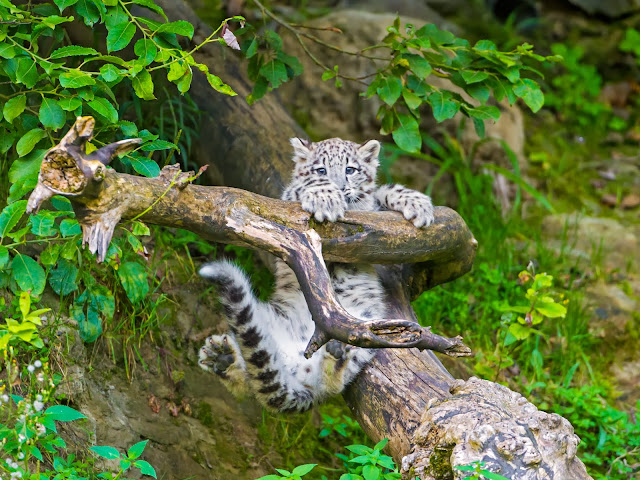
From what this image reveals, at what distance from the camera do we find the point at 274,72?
15.0ft

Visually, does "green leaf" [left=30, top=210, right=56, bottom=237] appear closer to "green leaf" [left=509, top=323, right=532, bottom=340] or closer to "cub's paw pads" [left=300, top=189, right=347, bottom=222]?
"cub's paw pads" [left=300, top=189, right=347, bottom=222]

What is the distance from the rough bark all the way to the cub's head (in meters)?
0.34

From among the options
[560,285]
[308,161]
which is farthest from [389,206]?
[560,285]

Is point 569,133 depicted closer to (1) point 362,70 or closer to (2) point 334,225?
(1) point 362,70

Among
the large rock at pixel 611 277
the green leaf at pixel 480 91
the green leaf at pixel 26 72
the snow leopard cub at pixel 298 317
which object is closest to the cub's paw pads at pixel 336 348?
the snow leopard cub at pixel 298 317

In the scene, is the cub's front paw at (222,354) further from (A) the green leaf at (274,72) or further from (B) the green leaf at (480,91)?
(B) the green leaf at (480,91)

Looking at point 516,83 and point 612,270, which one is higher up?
point 516,83

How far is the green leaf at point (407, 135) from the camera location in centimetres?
422

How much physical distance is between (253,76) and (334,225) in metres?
1.59

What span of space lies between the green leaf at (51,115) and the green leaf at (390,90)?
1.77m

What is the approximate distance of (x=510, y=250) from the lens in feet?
19.6

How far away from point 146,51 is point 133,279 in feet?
4.08

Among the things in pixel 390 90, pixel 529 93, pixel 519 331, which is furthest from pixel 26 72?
pixel 519 331

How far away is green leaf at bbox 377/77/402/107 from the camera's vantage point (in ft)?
13.6
